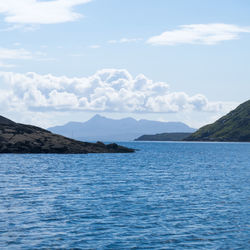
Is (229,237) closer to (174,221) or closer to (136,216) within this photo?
(174,221)

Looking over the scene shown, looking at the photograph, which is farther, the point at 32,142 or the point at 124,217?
the point at 32,142

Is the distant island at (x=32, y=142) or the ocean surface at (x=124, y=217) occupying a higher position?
the distant island at (x=32, y=142)

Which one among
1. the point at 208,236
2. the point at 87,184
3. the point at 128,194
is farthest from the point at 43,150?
the point at 208,236

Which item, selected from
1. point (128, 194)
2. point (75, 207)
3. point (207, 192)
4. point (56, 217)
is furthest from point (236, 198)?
point (56, 217)

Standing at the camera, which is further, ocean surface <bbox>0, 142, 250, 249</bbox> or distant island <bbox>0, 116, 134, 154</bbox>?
distant island <bbox>0, 116, 134, 154</bbox>

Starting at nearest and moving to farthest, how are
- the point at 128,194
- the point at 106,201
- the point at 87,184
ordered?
the point at 106,201, the point at 128,194, the point at 87,184

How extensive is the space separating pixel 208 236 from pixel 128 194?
22.6 meters

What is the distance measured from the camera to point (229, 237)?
29.5 metres

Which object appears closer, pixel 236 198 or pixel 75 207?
pixel 75 207

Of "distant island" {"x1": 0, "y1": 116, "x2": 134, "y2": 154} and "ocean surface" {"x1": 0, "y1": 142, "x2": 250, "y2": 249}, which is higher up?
"distant island" {"x1": 0, "y1": 116, "x2": 134, "y2": 154}

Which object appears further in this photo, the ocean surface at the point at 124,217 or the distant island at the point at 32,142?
the distant island at the point at 32,142

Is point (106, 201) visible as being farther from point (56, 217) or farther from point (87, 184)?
point (87, 184)

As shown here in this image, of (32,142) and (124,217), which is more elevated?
(32,142)

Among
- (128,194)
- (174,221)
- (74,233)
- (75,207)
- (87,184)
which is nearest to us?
(74,233)
